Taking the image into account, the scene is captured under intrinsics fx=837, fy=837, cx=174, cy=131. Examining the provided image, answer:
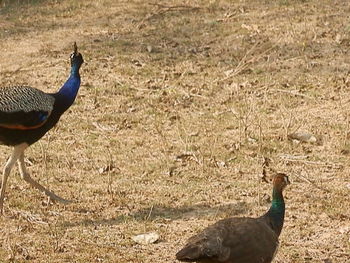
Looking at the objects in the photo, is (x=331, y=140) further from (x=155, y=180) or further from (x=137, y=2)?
(x=137, y=2)

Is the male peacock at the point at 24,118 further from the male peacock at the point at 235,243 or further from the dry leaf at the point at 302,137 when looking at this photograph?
the dry leaf at the point at 302,137

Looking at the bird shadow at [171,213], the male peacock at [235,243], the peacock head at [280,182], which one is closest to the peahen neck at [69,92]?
the bird shadow at [171,213]

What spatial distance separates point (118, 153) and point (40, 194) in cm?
134

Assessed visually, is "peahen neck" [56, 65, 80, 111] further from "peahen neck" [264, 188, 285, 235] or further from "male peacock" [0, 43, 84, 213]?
"peahen neck" [264, 188, 285, 235]

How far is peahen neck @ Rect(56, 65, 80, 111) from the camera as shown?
743 cm

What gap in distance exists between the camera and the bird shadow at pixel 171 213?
6.90 m

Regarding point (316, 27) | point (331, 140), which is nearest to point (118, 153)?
point (331, 140)

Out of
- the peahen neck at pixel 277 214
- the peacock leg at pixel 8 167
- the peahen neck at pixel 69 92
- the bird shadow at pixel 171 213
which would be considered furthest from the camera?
the peahen neck at pixel 69 92

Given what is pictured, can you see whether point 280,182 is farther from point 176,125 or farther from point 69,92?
point 176,125

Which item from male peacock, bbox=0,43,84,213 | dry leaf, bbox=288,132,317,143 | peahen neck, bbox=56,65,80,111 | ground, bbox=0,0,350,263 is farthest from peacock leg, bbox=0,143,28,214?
dry leaf, bbox=288,132,317,143

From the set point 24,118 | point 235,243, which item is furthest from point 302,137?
point 235,243

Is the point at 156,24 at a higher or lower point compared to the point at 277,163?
higher

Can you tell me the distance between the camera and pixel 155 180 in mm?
7863

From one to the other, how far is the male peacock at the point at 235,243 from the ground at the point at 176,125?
716 mm
